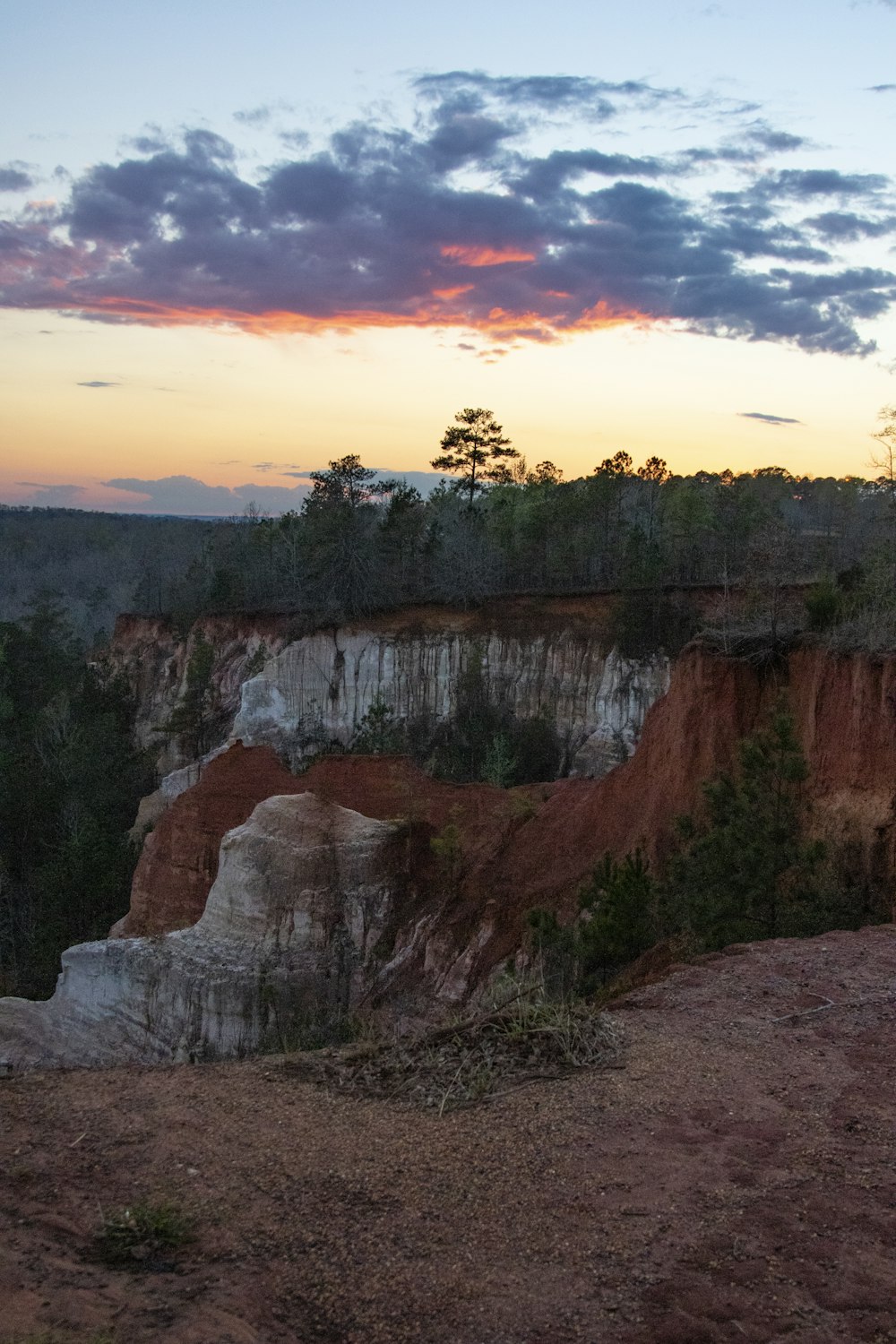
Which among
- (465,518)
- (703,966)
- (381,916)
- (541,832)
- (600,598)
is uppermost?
(465,518)

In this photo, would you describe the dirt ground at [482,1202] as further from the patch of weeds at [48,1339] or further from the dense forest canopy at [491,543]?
the dense forest canopy at [491,543]

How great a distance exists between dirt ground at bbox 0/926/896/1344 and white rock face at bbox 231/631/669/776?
119ft

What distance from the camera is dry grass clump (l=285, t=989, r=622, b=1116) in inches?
290

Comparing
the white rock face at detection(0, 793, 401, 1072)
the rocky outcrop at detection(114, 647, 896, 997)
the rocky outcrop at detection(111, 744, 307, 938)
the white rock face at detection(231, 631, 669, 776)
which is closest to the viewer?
the rocky outcrop at detection(114, 647, 896, 997)

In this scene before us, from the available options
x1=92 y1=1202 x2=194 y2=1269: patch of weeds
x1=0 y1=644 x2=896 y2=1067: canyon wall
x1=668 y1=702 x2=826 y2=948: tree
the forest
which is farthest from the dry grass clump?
the forest

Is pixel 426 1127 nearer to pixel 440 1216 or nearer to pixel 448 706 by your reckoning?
pixel 440 1216

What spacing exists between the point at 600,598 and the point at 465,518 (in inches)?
509

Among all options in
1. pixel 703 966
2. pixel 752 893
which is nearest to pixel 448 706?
pixel 752 893

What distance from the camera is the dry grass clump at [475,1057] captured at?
7.36 m

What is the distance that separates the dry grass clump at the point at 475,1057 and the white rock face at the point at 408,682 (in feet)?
117

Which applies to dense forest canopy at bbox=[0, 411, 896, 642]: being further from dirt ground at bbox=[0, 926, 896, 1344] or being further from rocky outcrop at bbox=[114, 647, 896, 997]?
dirt ground at bbox=[0, 926, 896, 1344]

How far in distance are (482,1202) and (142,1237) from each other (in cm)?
182

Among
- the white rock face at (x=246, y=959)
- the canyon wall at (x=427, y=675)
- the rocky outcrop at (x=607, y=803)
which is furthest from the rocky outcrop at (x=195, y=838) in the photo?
the canyon wall at (x=427, y=675)

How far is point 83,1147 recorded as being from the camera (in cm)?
632
